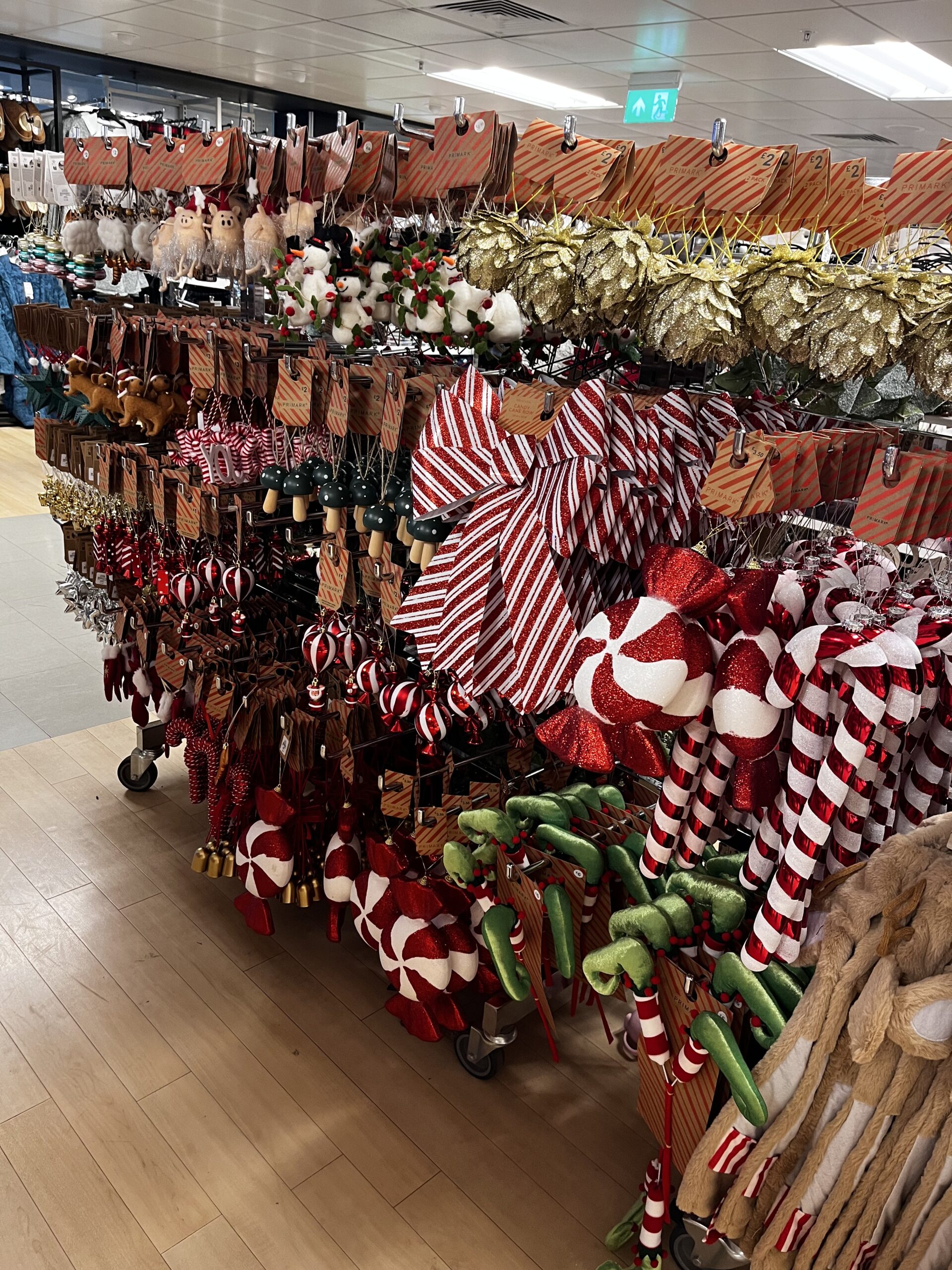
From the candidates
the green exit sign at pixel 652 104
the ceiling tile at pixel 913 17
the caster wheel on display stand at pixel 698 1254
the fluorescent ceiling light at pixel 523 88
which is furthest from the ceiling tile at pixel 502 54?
the caster wheel on display stand at pixel 698 1254

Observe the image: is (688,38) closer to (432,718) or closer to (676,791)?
(432,718)

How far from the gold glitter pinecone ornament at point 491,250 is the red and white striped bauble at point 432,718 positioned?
83 cm

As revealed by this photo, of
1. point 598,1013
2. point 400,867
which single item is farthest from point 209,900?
point 598,1013

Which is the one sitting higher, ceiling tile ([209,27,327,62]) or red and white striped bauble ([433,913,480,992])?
ceiling tile ([209,27,327,62])

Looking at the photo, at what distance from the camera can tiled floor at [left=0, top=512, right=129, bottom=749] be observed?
3.67 meters

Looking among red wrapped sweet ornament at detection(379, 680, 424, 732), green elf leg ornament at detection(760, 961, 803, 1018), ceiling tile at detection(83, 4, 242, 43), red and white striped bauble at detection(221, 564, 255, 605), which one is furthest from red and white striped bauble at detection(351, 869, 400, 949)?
ceiling tile at detection(83, 4, 242, 43)

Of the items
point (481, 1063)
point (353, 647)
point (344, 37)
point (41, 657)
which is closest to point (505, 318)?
point (353, 647)

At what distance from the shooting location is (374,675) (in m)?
2.08

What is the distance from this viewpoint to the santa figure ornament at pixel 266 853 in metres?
2.34

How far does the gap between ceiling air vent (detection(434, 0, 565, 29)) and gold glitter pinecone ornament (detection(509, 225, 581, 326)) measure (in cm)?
453

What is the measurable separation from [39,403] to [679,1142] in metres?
2.85

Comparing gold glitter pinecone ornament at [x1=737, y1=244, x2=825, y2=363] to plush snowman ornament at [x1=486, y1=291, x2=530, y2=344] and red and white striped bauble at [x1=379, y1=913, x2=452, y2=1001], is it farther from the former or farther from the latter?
red and white striped bauble at [x1=379, y1=913, x2=452, y2=1001]

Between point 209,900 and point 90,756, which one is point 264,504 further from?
point 90,756

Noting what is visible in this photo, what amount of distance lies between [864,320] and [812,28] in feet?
15.6
